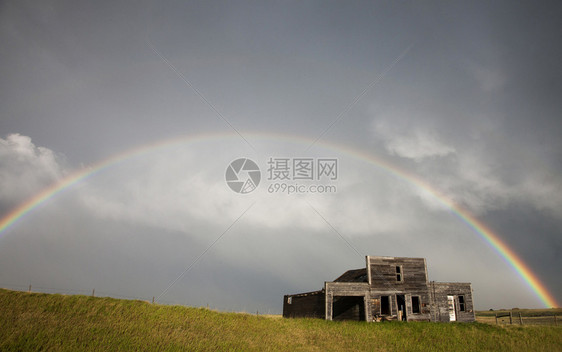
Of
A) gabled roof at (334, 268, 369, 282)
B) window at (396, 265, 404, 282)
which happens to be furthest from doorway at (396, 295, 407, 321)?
gabled roof at (334, 268, 369, 282)

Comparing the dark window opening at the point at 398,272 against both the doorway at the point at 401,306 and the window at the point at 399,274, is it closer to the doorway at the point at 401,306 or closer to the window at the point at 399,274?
the window at the point at 399,274

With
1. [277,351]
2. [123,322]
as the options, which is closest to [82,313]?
[123,322]

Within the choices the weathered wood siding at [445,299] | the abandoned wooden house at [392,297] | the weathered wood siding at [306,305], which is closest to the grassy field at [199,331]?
the weathered wood siding at [306,305]

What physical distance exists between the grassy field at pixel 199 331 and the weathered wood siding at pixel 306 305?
2330 millimetres

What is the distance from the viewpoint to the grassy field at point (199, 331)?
56.4 ft

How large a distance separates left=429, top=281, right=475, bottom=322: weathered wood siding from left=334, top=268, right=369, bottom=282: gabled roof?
6367 millimetres

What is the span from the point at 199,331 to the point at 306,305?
14.9 meters

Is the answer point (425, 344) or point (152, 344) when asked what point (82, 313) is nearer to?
point (152, 344)

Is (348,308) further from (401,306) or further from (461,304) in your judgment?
(461,304)

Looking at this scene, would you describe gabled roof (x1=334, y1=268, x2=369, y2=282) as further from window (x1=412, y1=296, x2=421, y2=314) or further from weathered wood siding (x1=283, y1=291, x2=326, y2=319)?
window (x1=412, y1=296, x2=421, y2=314)

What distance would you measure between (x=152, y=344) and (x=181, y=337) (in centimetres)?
231

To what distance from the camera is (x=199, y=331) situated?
70.9 feet

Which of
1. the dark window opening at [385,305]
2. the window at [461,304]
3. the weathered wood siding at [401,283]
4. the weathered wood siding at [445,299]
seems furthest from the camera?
the window at [461,304]

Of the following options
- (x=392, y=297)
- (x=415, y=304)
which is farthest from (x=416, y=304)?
(x=392, y=297)
